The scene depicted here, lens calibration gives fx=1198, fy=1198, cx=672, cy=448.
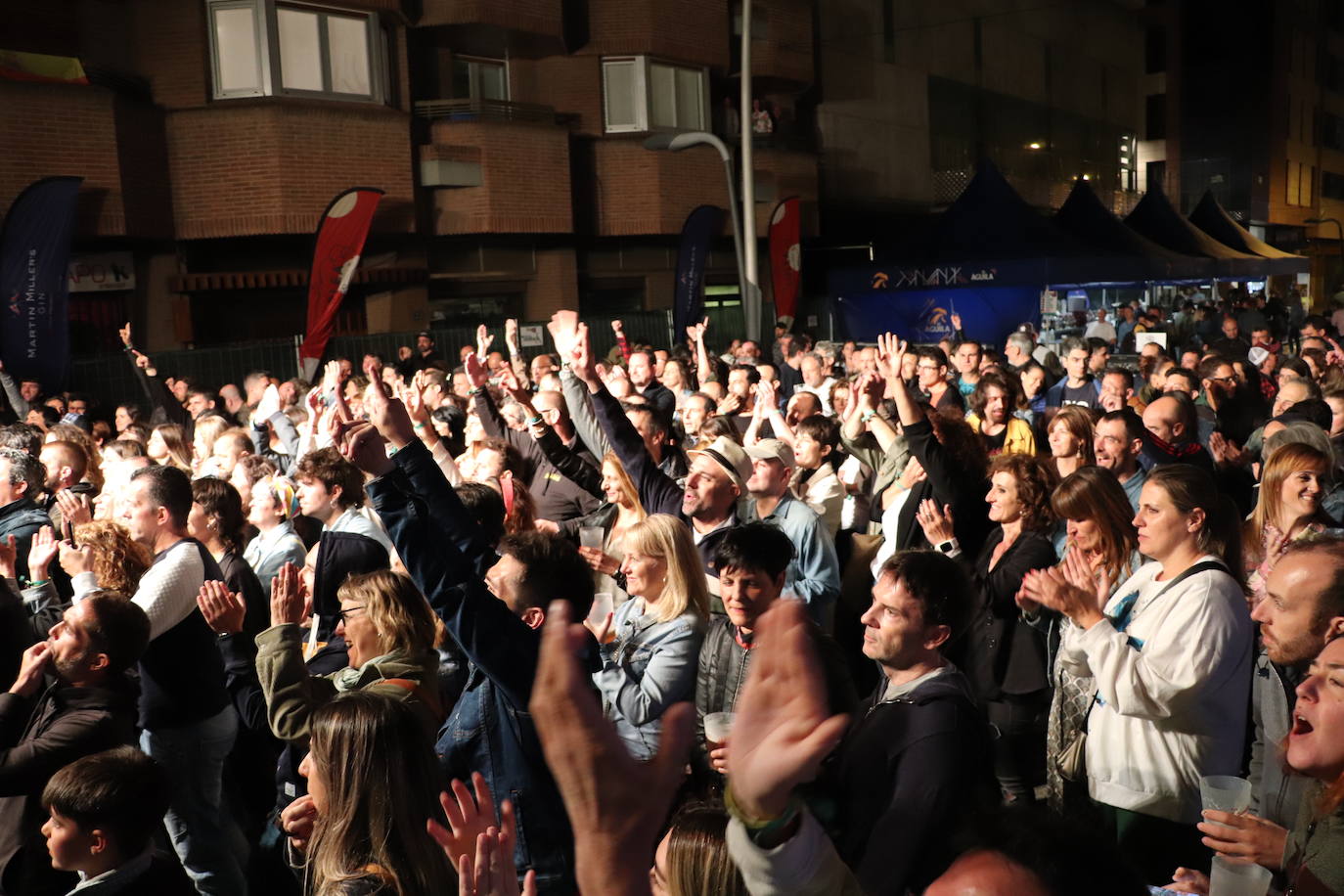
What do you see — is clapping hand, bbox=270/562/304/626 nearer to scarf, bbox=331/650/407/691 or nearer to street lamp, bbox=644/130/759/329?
scarf, bbox=331/650/407/691

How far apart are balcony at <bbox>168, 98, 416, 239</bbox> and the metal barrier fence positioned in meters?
2.14

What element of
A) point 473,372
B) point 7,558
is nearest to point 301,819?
point 7,558

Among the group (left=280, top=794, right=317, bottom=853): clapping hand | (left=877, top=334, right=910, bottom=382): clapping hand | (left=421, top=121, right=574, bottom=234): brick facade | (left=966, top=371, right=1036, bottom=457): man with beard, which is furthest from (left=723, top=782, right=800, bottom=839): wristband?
(left=421, top=121, right=574, bottom=234): brick facade

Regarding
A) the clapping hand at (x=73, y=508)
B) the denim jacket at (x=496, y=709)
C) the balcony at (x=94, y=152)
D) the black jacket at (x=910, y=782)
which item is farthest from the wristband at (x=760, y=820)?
the balcony at (x=94, y=152)

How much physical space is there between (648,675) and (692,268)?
16.4m

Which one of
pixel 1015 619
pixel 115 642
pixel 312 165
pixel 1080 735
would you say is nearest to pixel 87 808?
pixel 115 642

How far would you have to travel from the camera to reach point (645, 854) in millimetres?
1513

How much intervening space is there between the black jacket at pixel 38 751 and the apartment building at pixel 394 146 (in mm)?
13650

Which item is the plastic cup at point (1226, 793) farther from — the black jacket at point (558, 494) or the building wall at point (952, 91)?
the building wall at point (952, 91)

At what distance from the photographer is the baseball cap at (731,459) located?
5406 millimetres

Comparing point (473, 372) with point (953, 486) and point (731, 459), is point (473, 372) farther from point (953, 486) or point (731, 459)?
point (953, 486)

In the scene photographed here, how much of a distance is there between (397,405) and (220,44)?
1657cm

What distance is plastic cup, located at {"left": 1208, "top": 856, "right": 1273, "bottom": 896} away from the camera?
2.48 metres

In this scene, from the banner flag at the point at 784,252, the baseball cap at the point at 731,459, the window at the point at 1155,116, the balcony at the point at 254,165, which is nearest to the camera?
the baseball cap at the point at 731,459
